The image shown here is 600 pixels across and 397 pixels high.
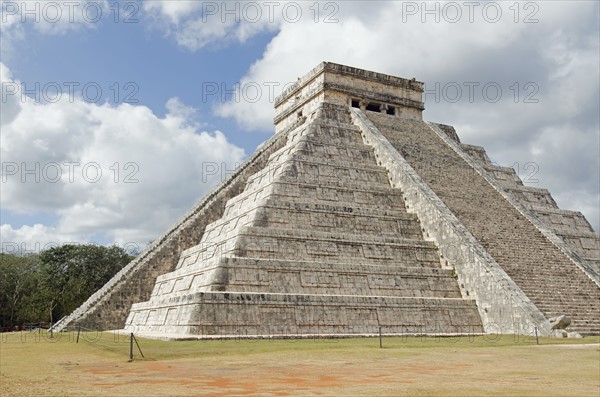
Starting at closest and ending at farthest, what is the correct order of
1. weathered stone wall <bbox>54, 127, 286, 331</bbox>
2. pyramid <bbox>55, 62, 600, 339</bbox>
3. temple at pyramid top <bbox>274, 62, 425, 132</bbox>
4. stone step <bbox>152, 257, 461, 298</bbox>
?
pyramid <bbox>55, 62, 600, 339</bbox>
stone step <bbox>152, 257, 461, 298</bbox>
weathered stone wall <bbox>54, 127, 286, 331</bbox>
temple at pyramid top <bbox>274, 62, 425, 132</bbox>

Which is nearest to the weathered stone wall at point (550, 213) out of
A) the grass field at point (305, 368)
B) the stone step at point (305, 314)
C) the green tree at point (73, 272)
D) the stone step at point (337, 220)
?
the stone step at point (337, 220)

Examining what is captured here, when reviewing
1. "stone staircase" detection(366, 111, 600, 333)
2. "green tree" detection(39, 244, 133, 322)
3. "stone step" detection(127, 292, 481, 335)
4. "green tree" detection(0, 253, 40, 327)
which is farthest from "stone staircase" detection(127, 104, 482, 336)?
"green tree" detection(0, 253, 40, 327)

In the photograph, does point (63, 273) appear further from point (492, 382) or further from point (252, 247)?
point (492, 382)

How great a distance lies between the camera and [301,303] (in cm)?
1678

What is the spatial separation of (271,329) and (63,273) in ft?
90.1

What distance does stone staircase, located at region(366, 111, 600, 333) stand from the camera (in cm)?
1917

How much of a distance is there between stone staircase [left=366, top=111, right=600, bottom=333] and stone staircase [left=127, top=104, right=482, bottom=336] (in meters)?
2.15

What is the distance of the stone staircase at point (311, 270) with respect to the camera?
16453 millimetres

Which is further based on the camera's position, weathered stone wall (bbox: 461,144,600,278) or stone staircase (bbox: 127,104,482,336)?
weathered stone wall (bbox: 461,144,600,278)

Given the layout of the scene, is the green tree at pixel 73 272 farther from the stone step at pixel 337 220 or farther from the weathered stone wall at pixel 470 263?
the weathered stone wall at pixel 470 263

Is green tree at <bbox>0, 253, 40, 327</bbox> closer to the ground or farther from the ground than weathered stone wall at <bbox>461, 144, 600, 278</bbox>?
closer to the ground

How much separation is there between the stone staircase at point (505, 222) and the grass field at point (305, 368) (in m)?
3.65

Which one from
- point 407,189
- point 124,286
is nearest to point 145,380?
point 124,286

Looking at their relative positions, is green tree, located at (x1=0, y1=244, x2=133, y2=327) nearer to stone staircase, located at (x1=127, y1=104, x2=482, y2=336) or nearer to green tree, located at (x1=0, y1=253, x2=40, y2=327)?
green tree, located at (x1=0, y1=253, x2=40, y2=327)
